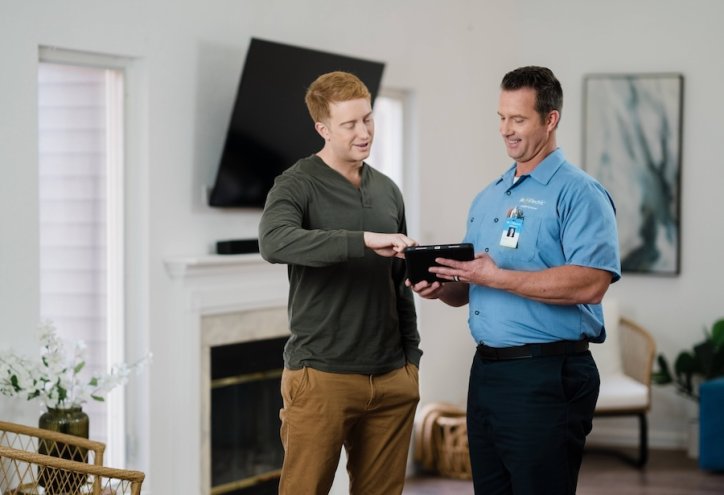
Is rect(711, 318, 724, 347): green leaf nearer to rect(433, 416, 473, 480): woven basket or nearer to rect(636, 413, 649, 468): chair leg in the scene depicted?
rect(636, 413, 649, 468): chair leg

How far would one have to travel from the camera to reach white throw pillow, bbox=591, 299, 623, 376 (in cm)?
570

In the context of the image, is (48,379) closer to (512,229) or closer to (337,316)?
(337,316)

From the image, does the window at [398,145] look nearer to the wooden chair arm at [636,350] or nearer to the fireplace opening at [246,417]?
the fireplace opening at [246,417]

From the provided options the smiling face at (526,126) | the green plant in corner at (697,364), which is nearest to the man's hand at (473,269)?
the smiling face at (526,126)

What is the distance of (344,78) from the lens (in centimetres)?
249

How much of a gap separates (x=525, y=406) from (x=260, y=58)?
216cm

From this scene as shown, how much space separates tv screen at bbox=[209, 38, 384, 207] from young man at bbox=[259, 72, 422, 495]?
1.51m

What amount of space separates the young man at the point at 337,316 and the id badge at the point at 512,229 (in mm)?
296

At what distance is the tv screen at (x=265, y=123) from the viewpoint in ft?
13.1

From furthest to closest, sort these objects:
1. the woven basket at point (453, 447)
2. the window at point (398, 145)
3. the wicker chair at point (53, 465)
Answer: the window at point (398, 145), the woven basket at point (453, 447), the wicker chair at point (53, 465)

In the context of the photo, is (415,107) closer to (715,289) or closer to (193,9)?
(193,9)

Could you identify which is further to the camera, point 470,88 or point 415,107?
point 470,88

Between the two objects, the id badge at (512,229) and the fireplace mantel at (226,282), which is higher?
the id badge at (512,229)

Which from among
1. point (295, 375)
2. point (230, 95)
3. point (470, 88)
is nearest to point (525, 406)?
point (295, 375)
